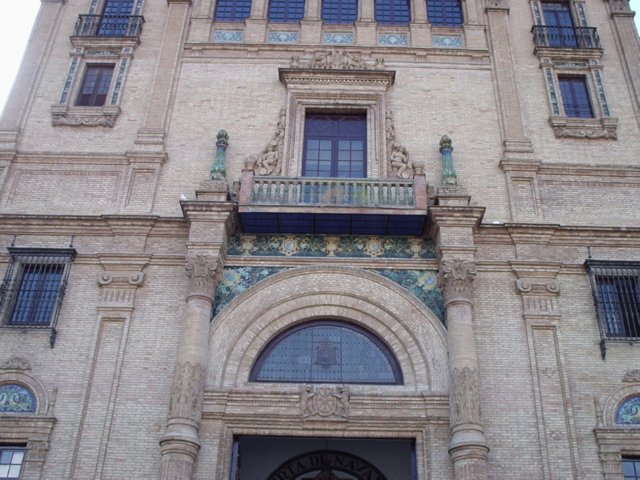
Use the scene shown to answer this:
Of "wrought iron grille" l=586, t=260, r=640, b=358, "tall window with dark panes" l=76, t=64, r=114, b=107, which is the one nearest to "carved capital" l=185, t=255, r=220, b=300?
"tall window with dark panes" l=76, t=64, r=114, b=107

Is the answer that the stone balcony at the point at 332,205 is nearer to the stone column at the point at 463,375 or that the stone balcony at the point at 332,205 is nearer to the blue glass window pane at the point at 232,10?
the stone column at the point at 463,375

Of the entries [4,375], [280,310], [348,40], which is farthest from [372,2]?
[4,375]

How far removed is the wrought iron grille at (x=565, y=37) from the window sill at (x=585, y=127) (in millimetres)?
2759

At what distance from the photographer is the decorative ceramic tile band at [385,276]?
52.2ft

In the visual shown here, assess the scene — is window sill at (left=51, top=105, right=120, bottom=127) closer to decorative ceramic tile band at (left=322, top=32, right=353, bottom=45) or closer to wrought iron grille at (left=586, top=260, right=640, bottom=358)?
decorative ceramic tile band at (left=322, top=32, right=353, bottom=45)

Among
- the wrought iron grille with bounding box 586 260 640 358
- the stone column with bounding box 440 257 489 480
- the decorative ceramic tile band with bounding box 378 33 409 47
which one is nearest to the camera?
the stone column with bounding box 440 257 489 480

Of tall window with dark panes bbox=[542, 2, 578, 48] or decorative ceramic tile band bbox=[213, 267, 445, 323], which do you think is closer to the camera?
decorative ceramic tile band bbox=[213, 267, 445, 323]

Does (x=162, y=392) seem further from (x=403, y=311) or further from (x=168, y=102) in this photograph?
(x=168, y=102)

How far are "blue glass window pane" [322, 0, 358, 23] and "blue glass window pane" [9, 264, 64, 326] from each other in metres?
10.7

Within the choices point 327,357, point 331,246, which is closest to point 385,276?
point 331,246

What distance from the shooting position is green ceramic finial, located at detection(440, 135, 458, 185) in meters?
17.0

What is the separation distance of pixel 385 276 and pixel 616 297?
5229 millimetres

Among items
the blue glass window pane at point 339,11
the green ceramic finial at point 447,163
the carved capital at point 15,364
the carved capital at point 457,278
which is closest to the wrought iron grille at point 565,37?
the green ceramic finial at point 447,163

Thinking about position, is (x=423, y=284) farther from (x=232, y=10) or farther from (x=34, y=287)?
(x=232, y=10)
